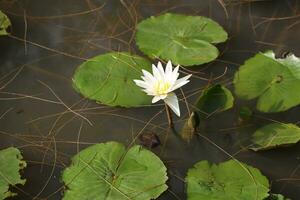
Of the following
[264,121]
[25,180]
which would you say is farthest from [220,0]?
[25,180]

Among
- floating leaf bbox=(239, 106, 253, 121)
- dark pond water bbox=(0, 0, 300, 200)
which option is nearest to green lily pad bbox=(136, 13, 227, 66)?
dark pond water bbox=(0, 0, 300, 200)

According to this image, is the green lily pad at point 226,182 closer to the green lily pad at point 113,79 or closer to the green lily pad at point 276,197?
the green lily pad at point 276,197

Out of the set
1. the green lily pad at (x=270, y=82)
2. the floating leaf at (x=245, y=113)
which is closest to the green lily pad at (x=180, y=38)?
the green lily pad at (x=270, y=82)

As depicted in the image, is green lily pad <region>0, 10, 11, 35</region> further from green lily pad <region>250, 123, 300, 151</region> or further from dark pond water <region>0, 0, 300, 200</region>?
green lily pad <region>250, 123, 300, 151</region>

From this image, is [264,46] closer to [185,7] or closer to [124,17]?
[185,7]

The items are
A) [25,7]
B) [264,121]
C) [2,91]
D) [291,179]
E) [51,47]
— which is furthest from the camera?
[25,7]
